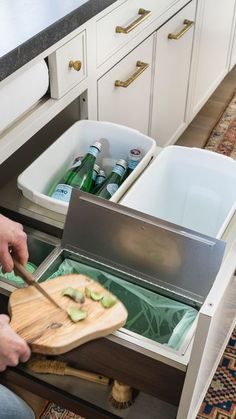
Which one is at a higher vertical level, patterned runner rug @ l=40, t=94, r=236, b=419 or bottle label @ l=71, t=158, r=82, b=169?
bottle label @ l=71, t=158, r=82, b=169

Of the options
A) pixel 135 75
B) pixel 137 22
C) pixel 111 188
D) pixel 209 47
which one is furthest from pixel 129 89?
pixel 209 47

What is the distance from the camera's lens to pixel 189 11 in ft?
5.63

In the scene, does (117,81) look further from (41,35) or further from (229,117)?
(229,117)

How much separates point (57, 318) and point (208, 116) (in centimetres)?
163

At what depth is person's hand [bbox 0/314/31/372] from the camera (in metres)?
0.80

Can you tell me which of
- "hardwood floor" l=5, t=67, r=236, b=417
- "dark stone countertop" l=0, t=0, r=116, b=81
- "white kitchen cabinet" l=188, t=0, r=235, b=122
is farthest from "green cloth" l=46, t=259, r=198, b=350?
"hardwood floor" l=5, t=67, r=236, b=417

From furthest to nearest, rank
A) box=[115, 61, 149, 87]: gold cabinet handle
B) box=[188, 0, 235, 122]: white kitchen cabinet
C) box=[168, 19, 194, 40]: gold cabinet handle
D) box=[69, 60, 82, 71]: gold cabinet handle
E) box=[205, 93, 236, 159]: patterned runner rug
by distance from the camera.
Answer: box=[205, 93, 236, 159]: patterned runner rug
box=[188, 0, 235, 122]: white kitchen cabinet
box=[168, 19, 194, 40]: gold cabinet handle
box=[115, 61, 149, 87]: gold cabinet handle
box=[69, 60, 82, 71]: gold cabinet handle

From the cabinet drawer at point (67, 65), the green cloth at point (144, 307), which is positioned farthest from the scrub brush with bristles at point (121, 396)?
the cabinet drawer at point (67, 65)

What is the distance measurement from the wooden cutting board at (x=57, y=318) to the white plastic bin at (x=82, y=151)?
0.24 meters

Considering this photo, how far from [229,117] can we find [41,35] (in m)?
1.44

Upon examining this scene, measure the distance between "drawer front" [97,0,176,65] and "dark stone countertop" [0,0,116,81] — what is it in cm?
9

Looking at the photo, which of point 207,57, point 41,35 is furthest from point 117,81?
point 207,57

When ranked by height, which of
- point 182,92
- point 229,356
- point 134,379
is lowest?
point 229,356

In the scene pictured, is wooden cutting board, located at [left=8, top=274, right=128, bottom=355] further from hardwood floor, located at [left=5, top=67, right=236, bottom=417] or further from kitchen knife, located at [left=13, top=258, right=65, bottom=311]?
hardwood floor, located at [left=5, top=67, right=236, bottom=417]
